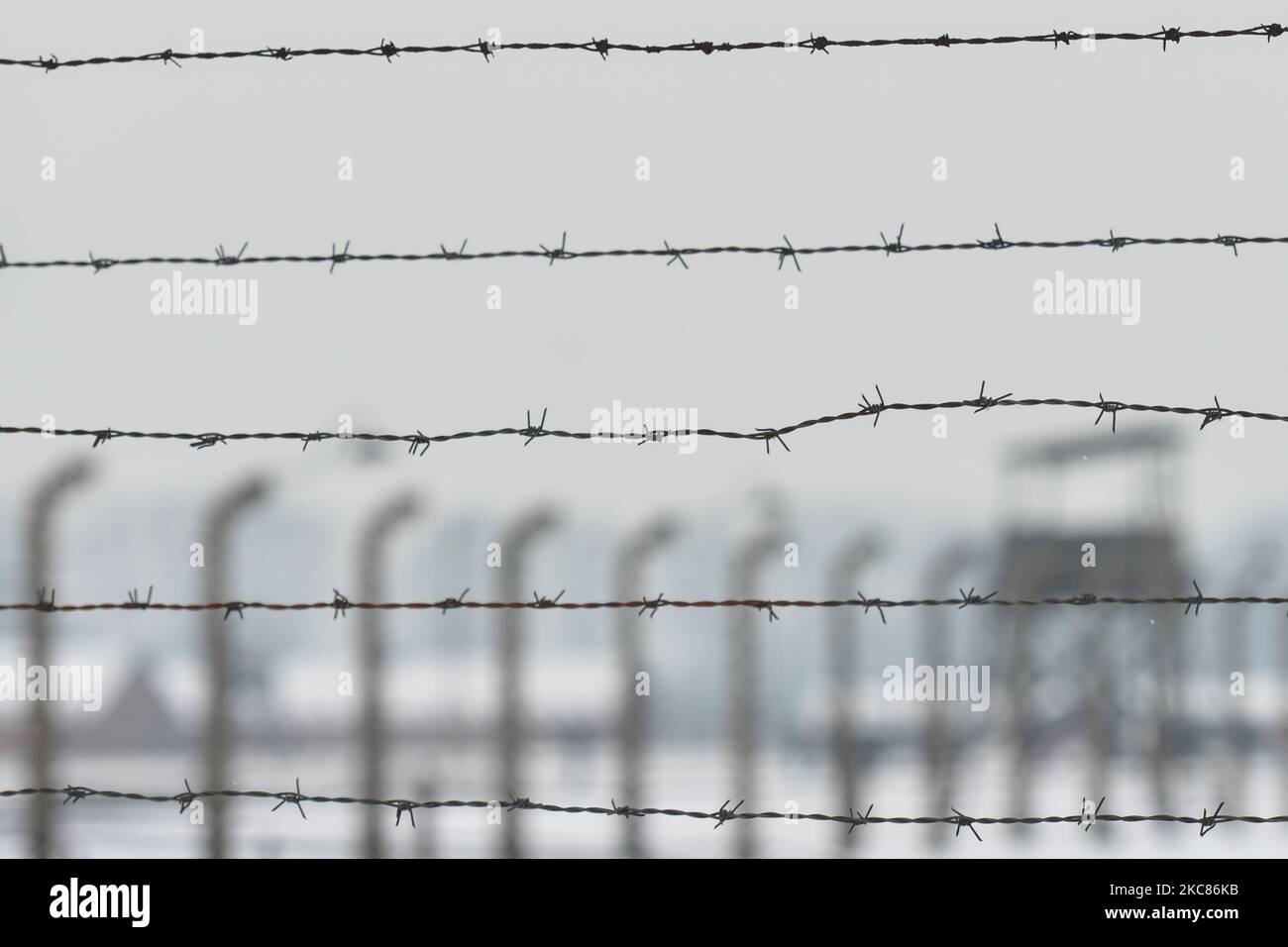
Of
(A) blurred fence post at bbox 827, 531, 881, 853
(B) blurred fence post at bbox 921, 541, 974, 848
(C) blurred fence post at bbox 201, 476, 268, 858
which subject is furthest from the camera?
(B) blurred fence post at bbox 921, 541, 974, 848

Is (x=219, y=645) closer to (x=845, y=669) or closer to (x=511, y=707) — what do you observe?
(x=511, y=707)

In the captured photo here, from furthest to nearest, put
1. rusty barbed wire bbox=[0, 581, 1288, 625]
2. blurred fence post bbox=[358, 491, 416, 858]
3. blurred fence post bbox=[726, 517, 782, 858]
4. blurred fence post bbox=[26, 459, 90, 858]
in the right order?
blurred fence post bbox=[726, 517, 782, 858] → blurred fence post bbox=[358, 491, 416, 858] → blurred fence post bbox=[26, 459, 90, 858] → rusty barbed wire bbox=[0, 581, 1288, 625]

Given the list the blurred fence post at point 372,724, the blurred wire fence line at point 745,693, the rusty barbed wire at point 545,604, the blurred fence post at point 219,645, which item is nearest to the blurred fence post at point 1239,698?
the blurred wire fence line at point 745,693

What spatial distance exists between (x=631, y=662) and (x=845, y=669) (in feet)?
5.45

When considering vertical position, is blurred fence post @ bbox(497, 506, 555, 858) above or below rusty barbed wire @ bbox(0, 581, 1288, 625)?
below

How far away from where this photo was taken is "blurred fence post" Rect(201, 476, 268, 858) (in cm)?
511

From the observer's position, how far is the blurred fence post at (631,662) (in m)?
5.75

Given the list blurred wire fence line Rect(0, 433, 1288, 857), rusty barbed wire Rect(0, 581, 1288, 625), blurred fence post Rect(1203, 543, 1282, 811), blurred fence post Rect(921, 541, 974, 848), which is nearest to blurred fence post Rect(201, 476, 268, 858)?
blurred wire fence line Rect(0, 433, 1288, 857)

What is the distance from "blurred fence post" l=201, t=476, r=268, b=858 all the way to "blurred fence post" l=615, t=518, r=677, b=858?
1.53 metres

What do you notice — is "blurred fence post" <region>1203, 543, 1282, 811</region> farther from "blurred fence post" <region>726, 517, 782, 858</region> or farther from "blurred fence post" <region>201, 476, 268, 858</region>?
"blurred fence post" <region>201, 476, 268, 858</region>

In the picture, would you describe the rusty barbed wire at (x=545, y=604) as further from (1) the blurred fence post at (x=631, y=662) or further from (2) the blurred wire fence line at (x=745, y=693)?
(1) the blurred fence post at (x=631, y=662)

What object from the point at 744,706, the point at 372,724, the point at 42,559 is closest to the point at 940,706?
the point at 744,706

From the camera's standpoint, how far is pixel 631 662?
646 centimetres
